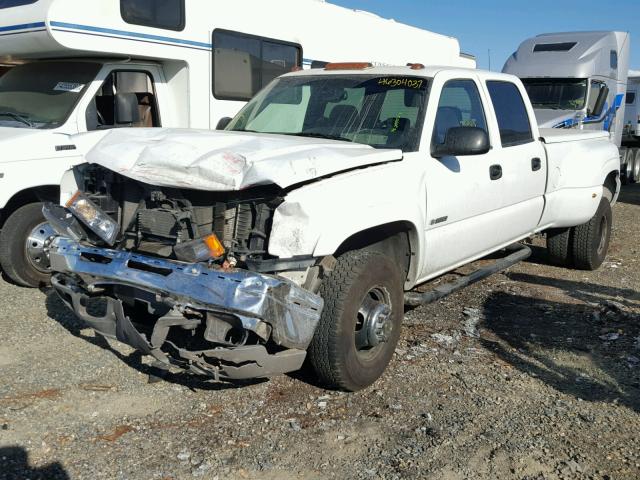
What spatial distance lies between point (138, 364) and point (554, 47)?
42.2 feet

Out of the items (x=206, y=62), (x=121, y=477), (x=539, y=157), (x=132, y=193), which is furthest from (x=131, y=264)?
(x=206, y=62)

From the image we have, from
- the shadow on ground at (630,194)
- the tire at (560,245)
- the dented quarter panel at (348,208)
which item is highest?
the dented quarter panel at (348,208)

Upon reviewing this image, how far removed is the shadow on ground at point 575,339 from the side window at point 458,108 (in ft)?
5.35

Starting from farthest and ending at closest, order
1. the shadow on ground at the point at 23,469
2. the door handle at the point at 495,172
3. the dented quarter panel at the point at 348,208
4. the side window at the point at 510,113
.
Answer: the side window at the point at 510,113 < the door handle at the point at 495,172 < the dented quarter panel at the point at 348,208 < the shadow on ground at the point at 23,469

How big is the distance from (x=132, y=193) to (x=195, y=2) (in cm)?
405

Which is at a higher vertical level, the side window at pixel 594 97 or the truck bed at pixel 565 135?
the side window at pixel 594 97

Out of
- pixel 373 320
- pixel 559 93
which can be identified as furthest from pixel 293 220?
pixel 559 93

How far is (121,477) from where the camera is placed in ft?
10.8

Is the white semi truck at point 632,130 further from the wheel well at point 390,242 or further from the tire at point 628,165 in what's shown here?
the wheel well at point 390,242

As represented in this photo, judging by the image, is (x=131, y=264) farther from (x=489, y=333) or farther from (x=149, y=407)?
(x=489, y=333)

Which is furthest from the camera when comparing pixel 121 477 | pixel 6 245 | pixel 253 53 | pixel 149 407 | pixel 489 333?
pixel 253 53

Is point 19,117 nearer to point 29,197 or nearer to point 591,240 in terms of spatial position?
point 29,197

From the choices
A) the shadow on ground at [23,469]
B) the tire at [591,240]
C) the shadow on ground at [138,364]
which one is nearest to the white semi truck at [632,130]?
the tire at [591,240]

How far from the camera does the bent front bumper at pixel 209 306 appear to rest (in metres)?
3.38
